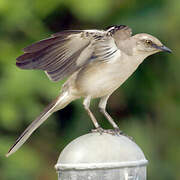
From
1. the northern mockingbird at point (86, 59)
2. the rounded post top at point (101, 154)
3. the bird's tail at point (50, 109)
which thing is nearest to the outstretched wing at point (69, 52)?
the northern mockingbird at point (86, 59)

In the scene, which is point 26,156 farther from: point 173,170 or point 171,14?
point 171,14

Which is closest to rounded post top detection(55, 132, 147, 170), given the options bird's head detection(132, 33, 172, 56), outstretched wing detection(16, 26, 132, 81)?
outstretched wing detection(16, 26, 132, 81)

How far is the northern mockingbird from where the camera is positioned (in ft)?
14.4

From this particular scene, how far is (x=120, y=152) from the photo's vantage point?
338cm

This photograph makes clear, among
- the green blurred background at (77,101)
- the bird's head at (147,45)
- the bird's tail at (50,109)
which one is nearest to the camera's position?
the bird's tail at (50,109)

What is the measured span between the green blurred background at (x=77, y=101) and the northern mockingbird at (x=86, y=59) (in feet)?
A: 5.56

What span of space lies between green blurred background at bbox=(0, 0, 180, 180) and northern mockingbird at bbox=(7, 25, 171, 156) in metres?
Answer: 1.69

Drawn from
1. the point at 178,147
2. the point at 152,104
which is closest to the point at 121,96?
the point at 152,104

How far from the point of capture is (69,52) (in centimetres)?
Answer: 452

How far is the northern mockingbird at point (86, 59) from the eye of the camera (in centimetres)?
438

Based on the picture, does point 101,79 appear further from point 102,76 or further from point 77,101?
point 77,101

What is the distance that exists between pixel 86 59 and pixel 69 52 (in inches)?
5.7

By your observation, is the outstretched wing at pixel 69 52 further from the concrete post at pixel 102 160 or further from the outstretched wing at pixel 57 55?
the concrete post at pixel 102 160

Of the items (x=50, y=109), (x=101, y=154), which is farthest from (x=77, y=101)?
(x=101, y=154)
